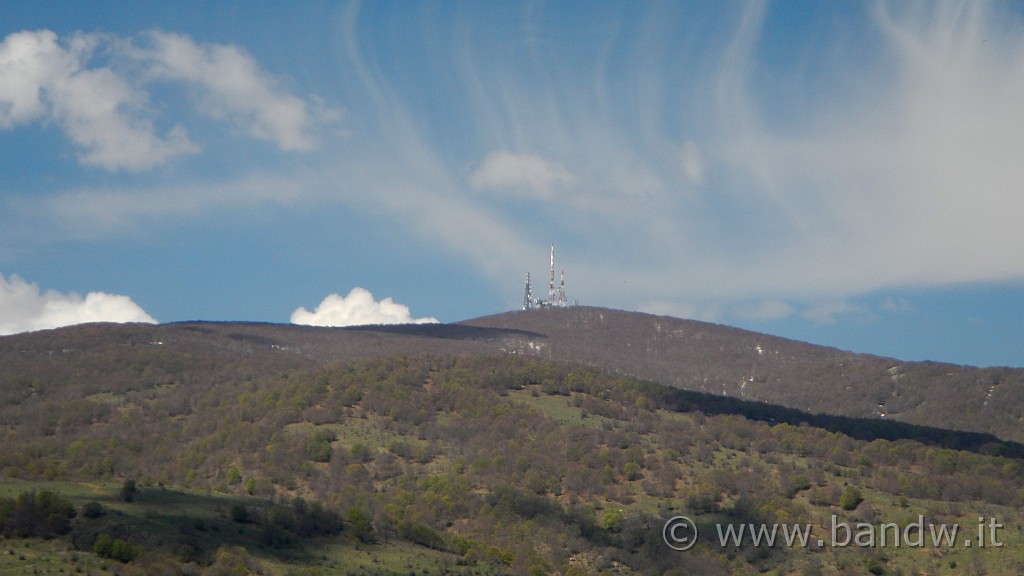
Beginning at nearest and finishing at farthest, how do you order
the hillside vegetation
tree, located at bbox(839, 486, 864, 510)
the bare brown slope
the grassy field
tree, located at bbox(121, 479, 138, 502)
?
the grassy field
the hillside vegetation
tree, located at bbox(121, 479, 138, 502)
tree, located at bbox(839, 486, 864, 510)
the bare brown slope

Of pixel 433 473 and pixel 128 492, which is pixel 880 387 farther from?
pixel 128 492

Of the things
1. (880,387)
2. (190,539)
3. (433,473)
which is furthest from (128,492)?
(880,387)

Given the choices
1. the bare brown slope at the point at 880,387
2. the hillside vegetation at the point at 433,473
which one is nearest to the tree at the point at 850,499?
the hillside vegetation at the point at 433,473

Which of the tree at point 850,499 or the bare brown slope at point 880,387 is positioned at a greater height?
the bare brown slope at point 880,387

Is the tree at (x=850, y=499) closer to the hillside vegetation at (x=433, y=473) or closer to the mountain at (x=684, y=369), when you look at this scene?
the hillside vegetation at (x=433, y=473)

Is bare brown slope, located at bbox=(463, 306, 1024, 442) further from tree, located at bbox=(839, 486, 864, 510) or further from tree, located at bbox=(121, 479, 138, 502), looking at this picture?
tree, located at bbox=(121, 479, 138, 502)

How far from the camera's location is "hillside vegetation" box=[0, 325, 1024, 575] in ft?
189

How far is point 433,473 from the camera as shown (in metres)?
94.8

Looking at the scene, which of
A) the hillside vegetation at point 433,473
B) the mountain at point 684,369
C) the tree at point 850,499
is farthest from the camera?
the mountain at point 684,369

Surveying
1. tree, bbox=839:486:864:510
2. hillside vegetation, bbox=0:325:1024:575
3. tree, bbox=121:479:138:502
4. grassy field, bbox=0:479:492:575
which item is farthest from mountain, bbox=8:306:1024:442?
tree, bbox=121:479:138:502


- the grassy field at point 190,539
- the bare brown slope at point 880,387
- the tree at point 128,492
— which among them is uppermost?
the bare brown slope at point 880,387

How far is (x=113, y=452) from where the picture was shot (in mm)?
102438

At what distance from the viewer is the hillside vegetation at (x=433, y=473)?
189 feet

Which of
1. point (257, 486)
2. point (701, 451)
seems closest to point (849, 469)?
point (701, 451)
